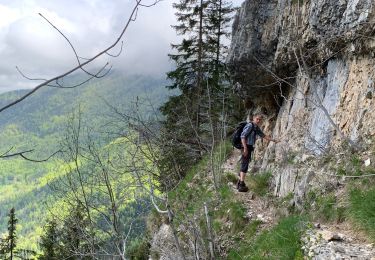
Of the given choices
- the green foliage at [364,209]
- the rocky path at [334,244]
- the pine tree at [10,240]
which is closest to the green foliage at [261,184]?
the rocky path at [334,244]

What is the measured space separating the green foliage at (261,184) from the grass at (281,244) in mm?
3155

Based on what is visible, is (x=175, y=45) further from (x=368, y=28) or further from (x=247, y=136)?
(x=368, y=28)

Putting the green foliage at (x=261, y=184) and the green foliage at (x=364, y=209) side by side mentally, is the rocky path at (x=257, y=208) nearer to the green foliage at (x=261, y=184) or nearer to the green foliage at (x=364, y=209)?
the green foliage at (x=261, y=184)

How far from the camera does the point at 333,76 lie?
10867mm

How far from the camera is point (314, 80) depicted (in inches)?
472

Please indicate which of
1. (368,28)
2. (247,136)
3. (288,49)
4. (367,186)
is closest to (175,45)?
(288,49)

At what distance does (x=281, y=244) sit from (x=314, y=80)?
22.0 ft

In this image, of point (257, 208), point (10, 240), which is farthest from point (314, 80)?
point (10, 240)

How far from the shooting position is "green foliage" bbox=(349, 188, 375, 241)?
5912 millimetres

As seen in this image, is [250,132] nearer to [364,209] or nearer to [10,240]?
[364,209]

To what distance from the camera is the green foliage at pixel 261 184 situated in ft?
38.6

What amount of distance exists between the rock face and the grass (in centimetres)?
128

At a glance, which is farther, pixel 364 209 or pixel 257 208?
pixel 257 208

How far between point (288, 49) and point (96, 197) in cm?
836
